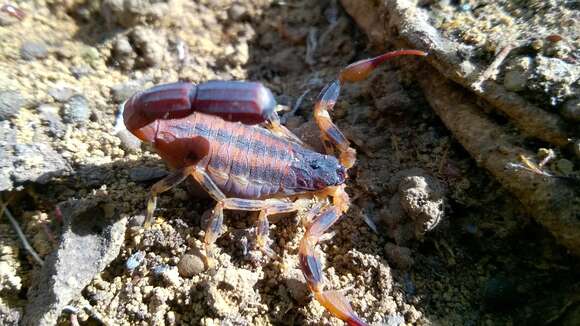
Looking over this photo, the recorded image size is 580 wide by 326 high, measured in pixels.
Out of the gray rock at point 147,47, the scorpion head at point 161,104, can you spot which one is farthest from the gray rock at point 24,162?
the gray rock at point 147,47

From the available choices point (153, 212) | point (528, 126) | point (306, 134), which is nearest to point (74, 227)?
point (153, 212)

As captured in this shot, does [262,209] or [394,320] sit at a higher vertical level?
[262,209]

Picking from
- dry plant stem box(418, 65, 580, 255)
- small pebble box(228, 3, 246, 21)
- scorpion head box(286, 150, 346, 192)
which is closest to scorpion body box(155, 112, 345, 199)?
scorpion head box(286, 150, 346, 192)

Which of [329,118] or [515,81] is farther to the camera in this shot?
[329,118]

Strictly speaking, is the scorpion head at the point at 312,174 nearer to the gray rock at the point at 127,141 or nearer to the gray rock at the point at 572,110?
the gray rock at the point at 127,141

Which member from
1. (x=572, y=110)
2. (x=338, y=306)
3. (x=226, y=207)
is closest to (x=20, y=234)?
(x=226, y=207)

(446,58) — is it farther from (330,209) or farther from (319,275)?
(319,275)

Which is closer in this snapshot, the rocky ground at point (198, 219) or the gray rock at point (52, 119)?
the rocky ground at point (198, 219)
